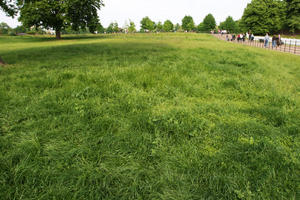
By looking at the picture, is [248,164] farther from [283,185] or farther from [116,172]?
[116,172]

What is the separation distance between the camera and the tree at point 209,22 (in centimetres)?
11200

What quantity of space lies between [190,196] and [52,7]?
45805 mm

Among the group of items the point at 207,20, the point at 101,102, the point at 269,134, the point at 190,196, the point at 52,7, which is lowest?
the point at 190,196

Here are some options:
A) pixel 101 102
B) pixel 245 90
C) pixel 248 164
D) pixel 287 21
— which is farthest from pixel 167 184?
pixel 287 21

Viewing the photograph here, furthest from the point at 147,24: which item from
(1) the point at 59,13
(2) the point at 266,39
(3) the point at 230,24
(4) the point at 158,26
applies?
(2) the point at 266,39

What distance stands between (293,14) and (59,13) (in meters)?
72.3

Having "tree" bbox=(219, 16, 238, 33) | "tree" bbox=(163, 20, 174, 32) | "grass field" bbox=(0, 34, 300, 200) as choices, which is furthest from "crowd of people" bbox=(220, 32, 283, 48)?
"tree" bbox=(163, 20, 174, 32)

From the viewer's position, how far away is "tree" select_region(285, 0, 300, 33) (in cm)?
5303

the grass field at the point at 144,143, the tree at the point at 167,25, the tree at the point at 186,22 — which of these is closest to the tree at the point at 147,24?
the tree at the point at 167,25

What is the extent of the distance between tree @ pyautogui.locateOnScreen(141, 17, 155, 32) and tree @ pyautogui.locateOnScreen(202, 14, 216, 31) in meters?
36.9

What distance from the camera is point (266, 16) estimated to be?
58.9m

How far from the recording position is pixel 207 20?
11288 cm

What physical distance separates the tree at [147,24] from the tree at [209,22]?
3691 cm

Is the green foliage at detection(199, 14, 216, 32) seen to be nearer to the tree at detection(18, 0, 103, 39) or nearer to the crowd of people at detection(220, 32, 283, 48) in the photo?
the crowd of people at detection(220, 32, 283, 48)
